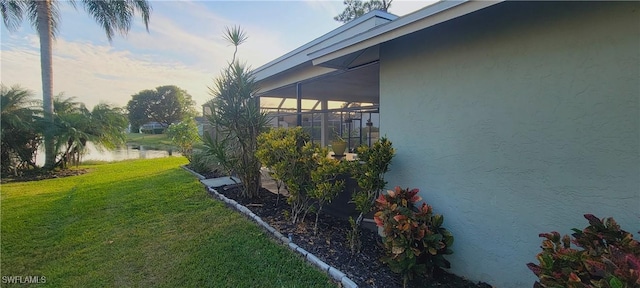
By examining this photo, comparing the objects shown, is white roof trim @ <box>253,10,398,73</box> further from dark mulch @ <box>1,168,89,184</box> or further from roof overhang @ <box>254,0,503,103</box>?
dark mulch @ <box>1,168,89,184</box>

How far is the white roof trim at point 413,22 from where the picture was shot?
227 centimetres

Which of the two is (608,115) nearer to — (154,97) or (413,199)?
(413,199)

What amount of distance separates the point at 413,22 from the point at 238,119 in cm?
393

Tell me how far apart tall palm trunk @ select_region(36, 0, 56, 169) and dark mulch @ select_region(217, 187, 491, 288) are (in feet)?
29.0

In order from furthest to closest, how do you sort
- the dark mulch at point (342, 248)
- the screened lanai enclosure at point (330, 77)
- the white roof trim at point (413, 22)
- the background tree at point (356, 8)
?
the background tree at point (356, 8) < the screened lanai enclosure at point (330, 77) < the dark mulch at point (342, 248) < the white roof trim at point (413, 22)

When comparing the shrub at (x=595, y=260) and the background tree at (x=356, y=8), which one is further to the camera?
the background tree at (x=356, y=8)

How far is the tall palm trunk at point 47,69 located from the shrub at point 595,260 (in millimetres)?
13063

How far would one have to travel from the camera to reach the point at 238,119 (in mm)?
5594

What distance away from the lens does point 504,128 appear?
2.70 m

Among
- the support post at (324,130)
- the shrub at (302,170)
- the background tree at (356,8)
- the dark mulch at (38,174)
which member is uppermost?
the background tree at (356,8)

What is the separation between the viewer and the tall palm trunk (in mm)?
9312

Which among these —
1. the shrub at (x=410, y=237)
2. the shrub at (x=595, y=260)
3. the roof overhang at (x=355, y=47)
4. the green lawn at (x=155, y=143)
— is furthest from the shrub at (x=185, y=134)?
the shrub at (x=595, y=260)

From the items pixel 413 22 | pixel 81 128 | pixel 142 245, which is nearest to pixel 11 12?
pixel 81 128

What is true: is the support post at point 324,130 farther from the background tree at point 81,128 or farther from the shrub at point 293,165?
the background tree at point 81,128
